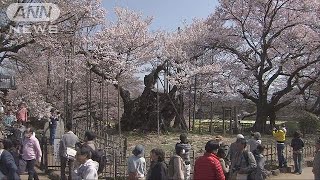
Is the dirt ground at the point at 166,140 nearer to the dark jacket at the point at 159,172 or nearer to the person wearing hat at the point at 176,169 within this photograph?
the person wearing hat at the point at 176,169

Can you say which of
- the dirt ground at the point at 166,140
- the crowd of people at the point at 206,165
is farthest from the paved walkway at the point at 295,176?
the dirt ground at the point at 166,140

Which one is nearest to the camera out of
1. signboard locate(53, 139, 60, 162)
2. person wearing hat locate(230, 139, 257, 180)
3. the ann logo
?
person wearing hat locate(230, 139, 257, 180)

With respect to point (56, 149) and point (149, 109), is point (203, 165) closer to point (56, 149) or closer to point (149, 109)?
point (56, 149)

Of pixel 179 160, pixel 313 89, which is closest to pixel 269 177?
pixel 179 160

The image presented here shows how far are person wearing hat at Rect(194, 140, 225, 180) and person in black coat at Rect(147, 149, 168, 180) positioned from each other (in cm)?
63

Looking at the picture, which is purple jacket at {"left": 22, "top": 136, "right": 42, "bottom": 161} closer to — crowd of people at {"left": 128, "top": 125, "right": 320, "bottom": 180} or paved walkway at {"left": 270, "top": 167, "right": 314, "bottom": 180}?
crowd of people at {"left": 128, "top": 125, "right": 320, "bottom": 180}

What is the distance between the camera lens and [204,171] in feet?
19.5

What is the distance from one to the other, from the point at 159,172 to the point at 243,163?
1.73 m

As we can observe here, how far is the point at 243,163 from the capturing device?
7410mm

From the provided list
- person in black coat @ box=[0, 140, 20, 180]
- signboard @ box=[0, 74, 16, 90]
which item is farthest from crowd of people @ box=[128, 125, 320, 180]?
signboard @ box=[0, 74, 16, 90]

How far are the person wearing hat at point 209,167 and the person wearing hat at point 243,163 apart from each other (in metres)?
1.50

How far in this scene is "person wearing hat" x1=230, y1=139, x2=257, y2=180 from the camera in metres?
7.37

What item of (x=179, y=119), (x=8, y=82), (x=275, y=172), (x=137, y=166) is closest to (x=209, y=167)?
(x=137, y=166)

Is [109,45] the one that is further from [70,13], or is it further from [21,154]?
[21,154]
